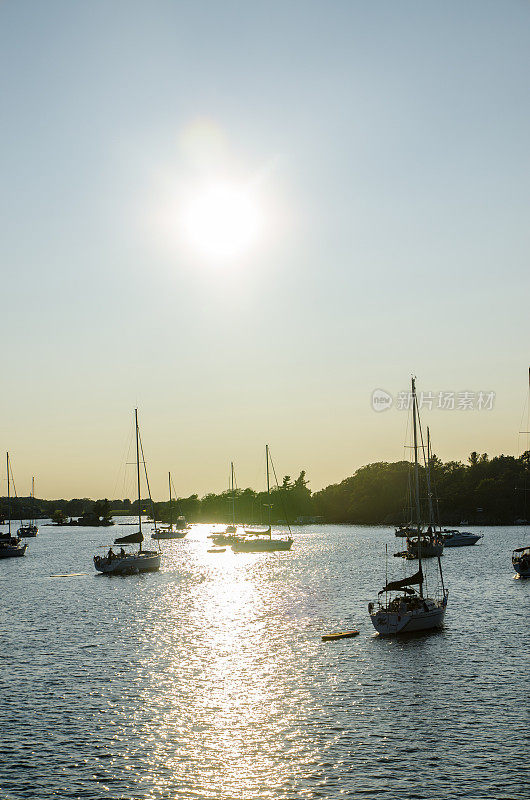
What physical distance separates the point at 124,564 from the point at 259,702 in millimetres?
81370

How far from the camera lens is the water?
3192 cm

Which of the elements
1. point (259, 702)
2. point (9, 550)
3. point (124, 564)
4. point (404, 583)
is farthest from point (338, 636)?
point (9, 550)

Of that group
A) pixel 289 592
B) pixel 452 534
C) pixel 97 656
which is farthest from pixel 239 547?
pixel 97 656

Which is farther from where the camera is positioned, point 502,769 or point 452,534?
point 452,534

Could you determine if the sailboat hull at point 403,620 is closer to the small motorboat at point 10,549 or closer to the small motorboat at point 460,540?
the small motorboat at point 10,549

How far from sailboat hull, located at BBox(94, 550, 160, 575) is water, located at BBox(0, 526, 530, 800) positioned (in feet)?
107

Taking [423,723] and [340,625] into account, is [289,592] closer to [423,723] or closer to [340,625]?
[340,625]

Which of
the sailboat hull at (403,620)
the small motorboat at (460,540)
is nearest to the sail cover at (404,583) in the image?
the sailboat hull at (403,620)

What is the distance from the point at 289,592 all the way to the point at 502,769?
67917mm

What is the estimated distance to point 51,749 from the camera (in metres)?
36.2

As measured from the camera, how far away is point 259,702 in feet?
143

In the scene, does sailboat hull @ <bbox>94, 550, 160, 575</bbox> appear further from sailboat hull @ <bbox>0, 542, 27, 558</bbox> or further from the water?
sailboat hull @ <bbox>0, 542, 27, 558</bbox>

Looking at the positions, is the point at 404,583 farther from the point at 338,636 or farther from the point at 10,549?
the point at 10,549

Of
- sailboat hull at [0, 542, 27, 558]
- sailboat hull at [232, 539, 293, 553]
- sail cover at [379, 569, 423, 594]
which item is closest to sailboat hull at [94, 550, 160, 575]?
sailboat hull at [0, 542, 27, 558]
